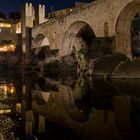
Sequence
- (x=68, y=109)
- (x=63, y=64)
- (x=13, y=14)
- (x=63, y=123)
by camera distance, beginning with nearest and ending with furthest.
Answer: (x=63, y=123)
(x=68, y=109)
(x=63, y=64)
(x=13, y=14)

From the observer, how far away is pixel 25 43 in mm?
46562

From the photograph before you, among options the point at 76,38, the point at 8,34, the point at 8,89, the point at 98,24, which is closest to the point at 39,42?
the point at 76,38

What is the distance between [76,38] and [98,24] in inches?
396

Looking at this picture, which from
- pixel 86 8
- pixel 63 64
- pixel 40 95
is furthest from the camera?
pixel 63 64

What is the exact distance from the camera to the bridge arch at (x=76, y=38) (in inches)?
1374

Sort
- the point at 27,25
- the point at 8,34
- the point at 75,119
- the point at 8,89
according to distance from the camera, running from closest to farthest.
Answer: the point at 75,119
the point at 8,89
the point at 27,25
the point at 8,34

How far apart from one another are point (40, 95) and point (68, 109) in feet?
16.1

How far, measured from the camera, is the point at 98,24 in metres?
26.8

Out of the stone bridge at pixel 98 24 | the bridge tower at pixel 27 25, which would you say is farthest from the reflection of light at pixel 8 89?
the bridge tower at pixel 27 25

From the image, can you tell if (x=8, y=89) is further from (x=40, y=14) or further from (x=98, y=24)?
(x=40, y=14)

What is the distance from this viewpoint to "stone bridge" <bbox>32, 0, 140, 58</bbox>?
23.7m

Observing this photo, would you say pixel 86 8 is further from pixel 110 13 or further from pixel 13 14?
pixel 13 14

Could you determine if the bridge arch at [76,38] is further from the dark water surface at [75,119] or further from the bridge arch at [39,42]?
the dark water surface at [75,119]

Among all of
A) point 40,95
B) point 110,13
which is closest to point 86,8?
point 110,13
